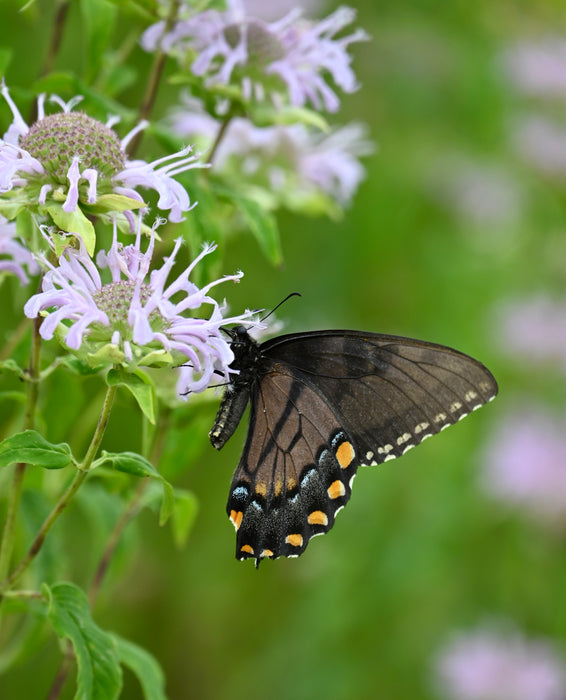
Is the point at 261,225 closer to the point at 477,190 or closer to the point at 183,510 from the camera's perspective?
the point at 183,510

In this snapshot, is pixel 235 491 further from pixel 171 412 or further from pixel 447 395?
pixel 447 395

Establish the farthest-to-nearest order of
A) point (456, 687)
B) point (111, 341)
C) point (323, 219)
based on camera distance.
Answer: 1. point (323, 219)
2. point (456, 687)
3. point (111, 341)

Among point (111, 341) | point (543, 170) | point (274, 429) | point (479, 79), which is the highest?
point (479, 79)

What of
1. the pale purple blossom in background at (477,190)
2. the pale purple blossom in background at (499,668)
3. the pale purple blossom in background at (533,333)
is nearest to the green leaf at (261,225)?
the pale purple blossom in background at (499,668)

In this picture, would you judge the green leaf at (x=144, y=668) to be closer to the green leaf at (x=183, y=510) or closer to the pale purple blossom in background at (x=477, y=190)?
the green leaf at (x=183, y=510)

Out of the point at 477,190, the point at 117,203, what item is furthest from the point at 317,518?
the point at 477,190

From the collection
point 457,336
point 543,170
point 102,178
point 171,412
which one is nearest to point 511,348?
point 457,336

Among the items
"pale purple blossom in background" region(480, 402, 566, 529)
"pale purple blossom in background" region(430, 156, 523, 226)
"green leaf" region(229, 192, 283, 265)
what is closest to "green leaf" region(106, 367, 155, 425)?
"green leaf" region(229, 192, 283, 265)
